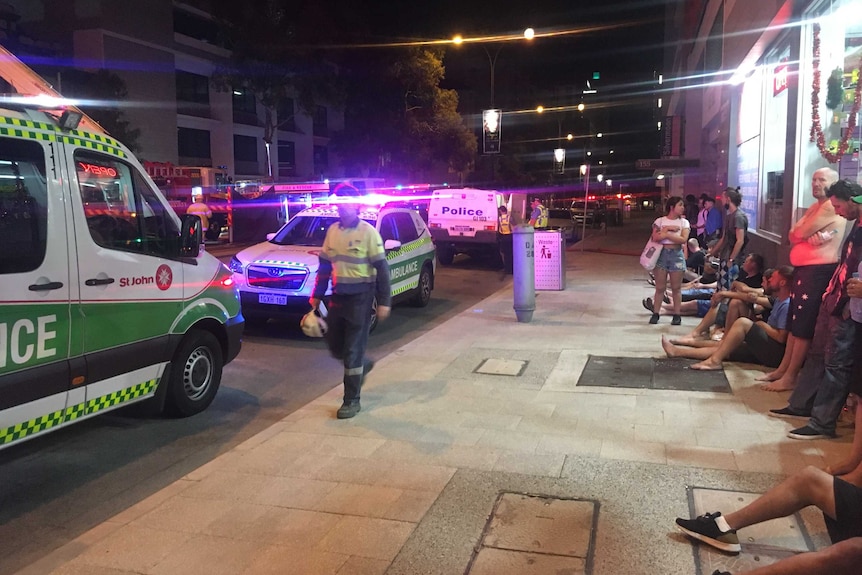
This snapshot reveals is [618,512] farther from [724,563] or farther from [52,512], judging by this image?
[52,512]

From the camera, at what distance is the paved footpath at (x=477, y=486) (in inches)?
140

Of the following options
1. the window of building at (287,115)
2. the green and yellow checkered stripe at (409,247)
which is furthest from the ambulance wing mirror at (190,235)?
the window of building at (287,115)

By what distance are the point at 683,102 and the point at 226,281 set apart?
3530 centimetres

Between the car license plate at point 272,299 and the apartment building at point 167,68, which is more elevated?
the apartment building at point 167,68

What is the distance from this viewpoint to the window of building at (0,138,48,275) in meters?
4.33

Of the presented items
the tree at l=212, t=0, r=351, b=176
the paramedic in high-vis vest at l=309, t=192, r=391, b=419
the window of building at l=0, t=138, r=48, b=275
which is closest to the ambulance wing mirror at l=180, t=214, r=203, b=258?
the paramedic in high-vis vest at l=309, t=192, r=391, b=419

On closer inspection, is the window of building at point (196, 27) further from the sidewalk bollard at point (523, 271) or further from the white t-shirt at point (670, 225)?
the white t-shirt at point (670, 225)

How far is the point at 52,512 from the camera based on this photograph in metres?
4.44

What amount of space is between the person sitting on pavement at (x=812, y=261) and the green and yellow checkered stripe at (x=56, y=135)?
5.81 metres

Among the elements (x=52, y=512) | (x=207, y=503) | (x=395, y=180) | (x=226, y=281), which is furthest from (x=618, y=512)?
(x=395, y=180)

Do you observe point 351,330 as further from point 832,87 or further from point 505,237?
point 505,237

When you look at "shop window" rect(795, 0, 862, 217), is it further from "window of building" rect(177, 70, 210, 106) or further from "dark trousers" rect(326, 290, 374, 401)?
"window of building" rect(177, 70, 210, 106)

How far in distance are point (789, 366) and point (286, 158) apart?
Result: 147ft

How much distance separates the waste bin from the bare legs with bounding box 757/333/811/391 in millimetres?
6967
